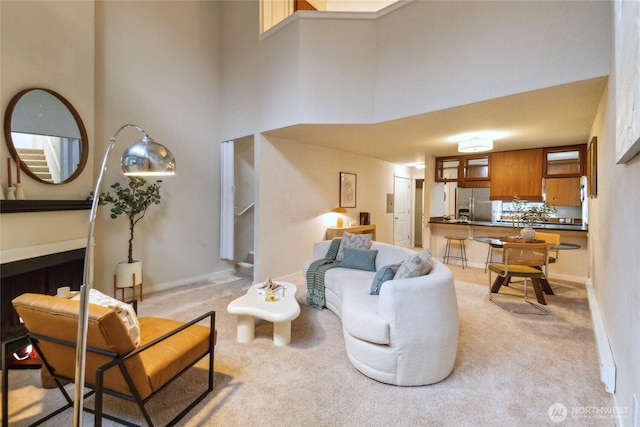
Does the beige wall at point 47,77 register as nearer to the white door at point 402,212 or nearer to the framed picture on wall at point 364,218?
the framed picture on wall at point 364,218

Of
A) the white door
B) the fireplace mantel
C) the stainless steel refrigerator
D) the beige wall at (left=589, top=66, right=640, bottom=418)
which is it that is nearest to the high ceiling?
the beige wall at (left=589, top=66, right=640, bottom=418)

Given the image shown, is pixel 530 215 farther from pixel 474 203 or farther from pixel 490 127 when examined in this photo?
pixel 474 203

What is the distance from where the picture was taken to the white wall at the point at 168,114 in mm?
3662

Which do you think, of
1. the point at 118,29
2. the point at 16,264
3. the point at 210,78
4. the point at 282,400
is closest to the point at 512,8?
the point at 282,400

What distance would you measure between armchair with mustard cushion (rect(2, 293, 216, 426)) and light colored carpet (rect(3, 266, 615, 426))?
28 centimetres

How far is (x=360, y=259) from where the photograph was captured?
3.59 m

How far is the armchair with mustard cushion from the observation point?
1.36 metres

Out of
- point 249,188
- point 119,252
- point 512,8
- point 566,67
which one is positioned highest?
point 512,8

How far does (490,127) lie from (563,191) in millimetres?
2417

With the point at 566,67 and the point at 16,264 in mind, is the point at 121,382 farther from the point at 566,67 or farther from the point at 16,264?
the point at 566,67

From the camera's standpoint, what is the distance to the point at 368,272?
11.4ft

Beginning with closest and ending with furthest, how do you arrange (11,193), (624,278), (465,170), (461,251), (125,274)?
(624,278) < (11,193) < (125,274) < (461,251) < (465,170)

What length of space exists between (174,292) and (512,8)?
5275 mm

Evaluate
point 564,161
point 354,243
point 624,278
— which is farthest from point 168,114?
point 564,161
